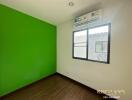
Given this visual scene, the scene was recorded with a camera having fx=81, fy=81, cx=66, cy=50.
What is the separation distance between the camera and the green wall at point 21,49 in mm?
2084

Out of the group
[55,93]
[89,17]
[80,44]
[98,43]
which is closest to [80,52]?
[80,44]

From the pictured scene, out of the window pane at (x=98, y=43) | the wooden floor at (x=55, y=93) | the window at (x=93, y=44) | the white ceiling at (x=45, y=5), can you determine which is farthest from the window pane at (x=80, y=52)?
the white ceiling at (x=45, y=5)

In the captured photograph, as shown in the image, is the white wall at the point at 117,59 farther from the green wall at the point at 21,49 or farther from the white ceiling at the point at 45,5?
the green wall at the point at 21,49

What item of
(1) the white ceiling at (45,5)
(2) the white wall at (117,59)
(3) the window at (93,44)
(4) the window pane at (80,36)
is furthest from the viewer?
(4) the window pane at (80,36)

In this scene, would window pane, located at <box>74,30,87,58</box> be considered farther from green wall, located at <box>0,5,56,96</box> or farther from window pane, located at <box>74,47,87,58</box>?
green wall, located at <box>0,5,56,96</box>

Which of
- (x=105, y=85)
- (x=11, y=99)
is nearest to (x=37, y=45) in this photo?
(x=11, y=99)

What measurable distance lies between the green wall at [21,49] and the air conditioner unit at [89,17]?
4.57ft

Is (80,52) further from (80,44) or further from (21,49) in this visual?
(21,49)

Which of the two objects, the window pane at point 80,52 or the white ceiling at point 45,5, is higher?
the white ceiling at point 45,5

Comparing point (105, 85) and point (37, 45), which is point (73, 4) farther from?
point (105, 85)

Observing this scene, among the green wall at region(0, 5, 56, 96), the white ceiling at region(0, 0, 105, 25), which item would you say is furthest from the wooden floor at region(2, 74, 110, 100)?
the white ceiling at region(0, 0, 105, 25)

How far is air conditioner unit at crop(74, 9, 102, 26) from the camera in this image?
2.07 m

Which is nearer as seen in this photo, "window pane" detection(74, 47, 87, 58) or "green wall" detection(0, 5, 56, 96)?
"green wall" detection(0, 5, 56, 96)

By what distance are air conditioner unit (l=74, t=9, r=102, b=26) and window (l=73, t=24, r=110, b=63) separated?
262 millimetres
